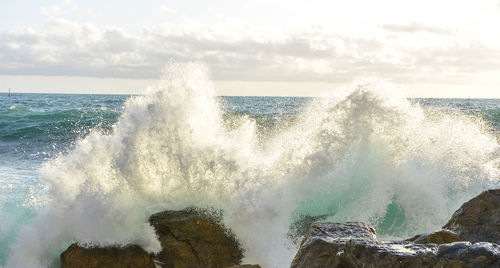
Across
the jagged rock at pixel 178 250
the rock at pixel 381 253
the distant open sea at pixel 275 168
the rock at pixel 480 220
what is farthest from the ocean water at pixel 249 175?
the rock at pixel 381 253

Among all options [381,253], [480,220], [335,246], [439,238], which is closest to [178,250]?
[335,246]

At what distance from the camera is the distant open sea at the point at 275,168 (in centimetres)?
573

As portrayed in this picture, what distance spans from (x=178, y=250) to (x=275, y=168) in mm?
1922

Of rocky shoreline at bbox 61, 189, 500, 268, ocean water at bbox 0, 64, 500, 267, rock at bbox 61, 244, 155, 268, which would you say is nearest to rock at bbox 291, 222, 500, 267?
rocky shoreline at bbox 61, 189, 500, 268

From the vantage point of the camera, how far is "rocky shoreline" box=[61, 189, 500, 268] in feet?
8.43

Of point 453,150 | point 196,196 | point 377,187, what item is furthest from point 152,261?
point 453,150

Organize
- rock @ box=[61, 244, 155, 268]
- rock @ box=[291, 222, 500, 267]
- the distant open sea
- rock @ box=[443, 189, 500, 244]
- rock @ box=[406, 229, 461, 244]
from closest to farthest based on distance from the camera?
rock @ box=[291, 222, 500, 267] → rock @ box=[406, 229, 461, 244] → rock @ box=[443, 189, 500, 244] → rock @ box=[61, 244, 155, 268] → the distant open sea

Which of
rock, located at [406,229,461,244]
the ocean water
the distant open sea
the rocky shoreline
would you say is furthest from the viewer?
the distant open sea

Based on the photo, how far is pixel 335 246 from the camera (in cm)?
324

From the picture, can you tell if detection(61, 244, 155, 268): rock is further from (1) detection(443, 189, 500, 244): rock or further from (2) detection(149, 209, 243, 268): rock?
(1) detection(443, 189, 500, 244): rock

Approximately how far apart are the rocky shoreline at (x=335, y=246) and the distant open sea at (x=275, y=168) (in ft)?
0.84

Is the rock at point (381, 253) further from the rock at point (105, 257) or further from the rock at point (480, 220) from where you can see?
the rock at point (105, 257)

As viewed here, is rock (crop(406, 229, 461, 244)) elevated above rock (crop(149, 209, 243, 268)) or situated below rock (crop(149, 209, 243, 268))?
above

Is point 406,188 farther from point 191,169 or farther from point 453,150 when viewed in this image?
point 191,169
